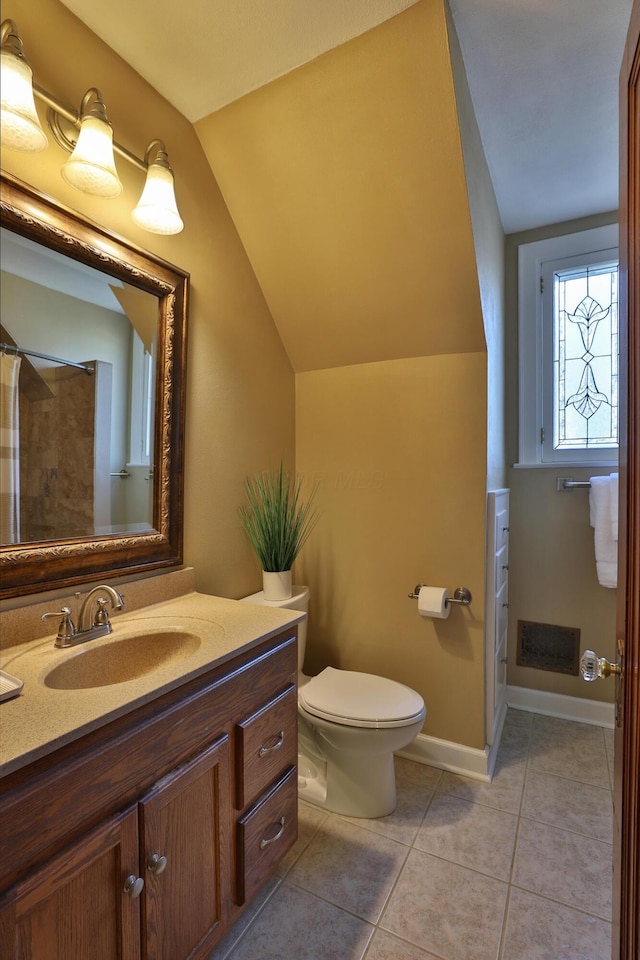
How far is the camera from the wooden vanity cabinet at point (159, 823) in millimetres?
692

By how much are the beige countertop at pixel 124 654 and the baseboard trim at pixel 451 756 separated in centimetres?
113

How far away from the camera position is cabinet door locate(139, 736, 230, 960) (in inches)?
34.6

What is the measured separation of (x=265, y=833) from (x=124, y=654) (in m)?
0.61

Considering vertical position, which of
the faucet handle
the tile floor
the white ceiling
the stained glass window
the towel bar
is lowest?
the tile floor

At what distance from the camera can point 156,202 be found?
4.23ft

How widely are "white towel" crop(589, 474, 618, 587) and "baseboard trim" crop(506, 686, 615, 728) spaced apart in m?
0.67

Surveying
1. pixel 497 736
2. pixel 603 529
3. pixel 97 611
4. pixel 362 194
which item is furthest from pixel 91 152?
pixel 497 736

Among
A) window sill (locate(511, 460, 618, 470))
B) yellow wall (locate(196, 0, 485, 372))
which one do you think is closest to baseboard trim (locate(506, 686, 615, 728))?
window sill (locate(511, 460, 618, 470))

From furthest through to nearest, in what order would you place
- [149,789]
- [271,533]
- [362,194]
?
[271,533] → [362,194] → [149,789]

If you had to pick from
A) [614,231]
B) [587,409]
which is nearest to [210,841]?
[587,409]

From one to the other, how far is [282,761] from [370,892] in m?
0.52

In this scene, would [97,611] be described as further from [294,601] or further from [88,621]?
[294,601]

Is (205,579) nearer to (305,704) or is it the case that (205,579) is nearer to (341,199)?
(305,704)

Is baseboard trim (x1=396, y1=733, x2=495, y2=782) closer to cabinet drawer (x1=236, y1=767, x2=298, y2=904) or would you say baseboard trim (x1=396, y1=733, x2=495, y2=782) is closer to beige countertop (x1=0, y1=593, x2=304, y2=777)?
cabinet drawer (x1=236, y1=767, x2=298, y2=904)
